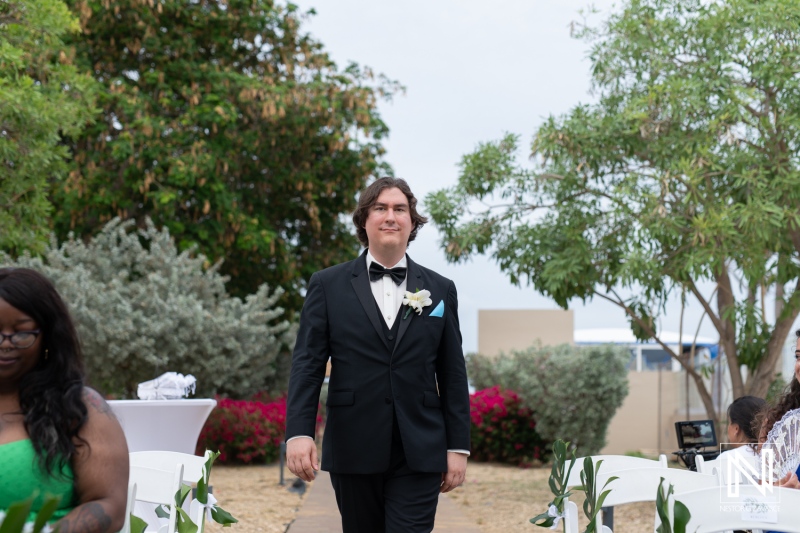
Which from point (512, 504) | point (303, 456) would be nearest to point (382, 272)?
point (303, 456)

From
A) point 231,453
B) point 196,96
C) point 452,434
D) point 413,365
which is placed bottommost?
point 231,453

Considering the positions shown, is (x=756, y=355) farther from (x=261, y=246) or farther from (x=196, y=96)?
(x=196, y=96)

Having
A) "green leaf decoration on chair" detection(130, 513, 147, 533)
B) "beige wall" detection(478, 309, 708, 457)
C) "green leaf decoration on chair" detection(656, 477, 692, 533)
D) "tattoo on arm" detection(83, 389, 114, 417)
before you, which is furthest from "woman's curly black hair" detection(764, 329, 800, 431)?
"beige wall" detection(478, 309, 708, 457)

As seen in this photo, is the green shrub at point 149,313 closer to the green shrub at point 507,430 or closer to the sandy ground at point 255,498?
the sandy ground at point 255,498

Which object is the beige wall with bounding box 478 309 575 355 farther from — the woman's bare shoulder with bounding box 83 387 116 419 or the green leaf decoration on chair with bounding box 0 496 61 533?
the green leaf decoration on chair with bounding box 0 496 61 533

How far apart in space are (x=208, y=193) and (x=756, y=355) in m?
9.64

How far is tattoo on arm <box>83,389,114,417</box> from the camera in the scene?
258 cm

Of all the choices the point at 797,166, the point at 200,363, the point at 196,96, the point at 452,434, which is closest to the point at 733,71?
the point at 797,166

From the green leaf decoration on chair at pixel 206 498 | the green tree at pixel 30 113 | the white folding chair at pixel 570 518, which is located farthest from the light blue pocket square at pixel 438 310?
the green tree at pixel 30 113

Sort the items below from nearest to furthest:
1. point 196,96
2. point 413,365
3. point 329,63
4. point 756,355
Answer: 1. point 413,365
2. point 756,355
3. point 196,96
4. point 329,63

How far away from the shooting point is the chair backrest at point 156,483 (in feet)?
11.9

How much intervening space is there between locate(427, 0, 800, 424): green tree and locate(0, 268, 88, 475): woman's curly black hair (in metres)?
7.25

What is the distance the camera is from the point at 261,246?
17.7 meters

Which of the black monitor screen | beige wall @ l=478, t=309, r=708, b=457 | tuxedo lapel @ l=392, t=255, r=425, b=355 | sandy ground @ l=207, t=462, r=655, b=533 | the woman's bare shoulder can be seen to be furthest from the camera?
beige wall @ l=478, t=309, r=708, b=457
